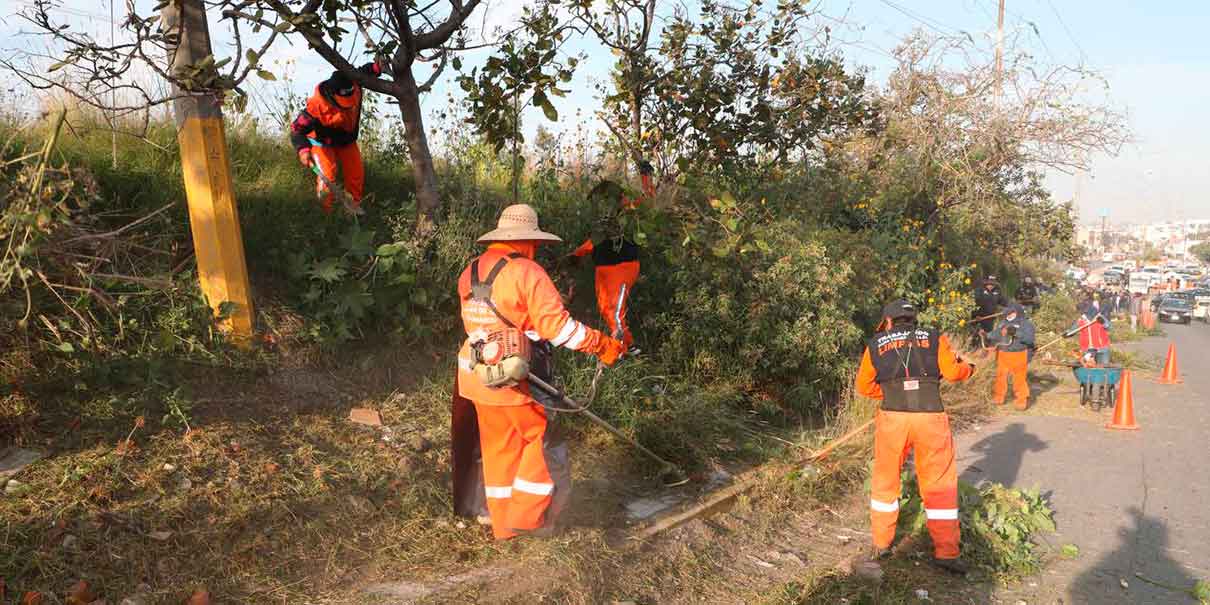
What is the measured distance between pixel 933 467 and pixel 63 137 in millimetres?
6454

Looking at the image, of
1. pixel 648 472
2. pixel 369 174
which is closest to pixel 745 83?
pixel 369 174

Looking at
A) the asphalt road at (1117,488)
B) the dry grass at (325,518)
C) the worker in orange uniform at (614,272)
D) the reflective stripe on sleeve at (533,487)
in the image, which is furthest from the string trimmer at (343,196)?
the asphalt road at (1117,488)

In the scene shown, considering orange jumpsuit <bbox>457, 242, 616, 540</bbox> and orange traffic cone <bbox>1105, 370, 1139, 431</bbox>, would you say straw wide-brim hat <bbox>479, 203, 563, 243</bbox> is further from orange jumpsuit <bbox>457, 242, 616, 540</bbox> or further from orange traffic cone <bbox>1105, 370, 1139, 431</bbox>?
orange traffic cone <bbox>1105, 370, 1139, 431</bbox>

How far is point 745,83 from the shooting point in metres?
8.77

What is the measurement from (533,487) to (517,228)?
139 centimetres

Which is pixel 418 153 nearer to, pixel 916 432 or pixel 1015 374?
pixel 916 432

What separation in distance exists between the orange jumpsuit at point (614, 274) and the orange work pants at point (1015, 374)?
20.3 ft

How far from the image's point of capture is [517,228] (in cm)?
443

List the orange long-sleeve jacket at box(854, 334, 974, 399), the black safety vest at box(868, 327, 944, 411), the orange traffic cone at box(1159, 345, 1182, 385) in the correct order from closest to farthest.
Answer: the black safety vest at box(868, 327, 944, 411) → the orange long-sleeve jacket at box(854, 334, 974, 399) → the orange traffic cone at box(1159, 345, 1182, 385)

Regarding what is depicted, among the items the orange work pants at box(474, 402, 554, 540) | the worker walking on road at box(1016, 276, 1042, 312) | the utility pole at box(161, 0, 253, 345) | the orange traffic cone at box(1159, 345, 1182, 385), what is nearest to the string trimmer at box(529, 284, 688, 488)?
the orange work pants at box(474, 402, 554, 540)

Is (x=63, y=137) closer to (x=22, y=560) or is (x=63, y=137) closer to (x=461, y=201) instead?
(x=461, y=201)

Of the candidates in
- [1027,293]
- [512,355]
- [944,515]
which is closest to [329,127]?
[512,355]

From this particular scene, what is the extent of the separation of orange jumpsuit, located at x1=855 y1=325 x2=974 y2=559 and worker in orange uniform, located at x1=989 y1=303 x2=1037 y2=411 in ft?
19.2

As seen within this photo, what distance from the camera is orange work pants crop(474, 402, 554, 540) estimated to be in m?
4.29
